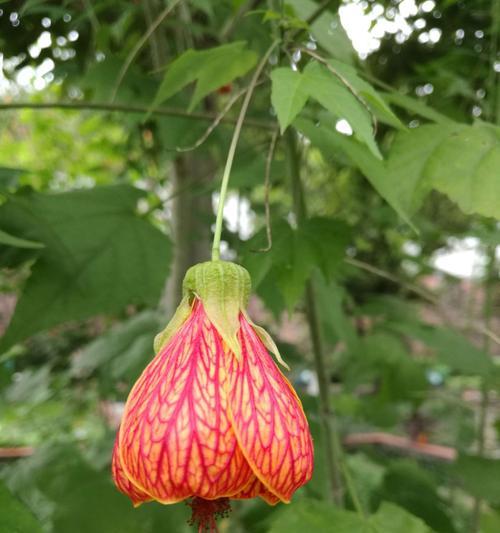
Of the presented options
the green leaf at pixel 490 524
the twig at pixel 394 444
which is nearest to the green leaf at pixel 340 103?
the green leaf at pixel 490 524

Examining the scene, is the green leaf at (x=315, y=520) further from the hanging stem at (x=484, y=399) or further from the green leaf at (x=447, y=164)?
the hanging stem at (x=484, y=399)

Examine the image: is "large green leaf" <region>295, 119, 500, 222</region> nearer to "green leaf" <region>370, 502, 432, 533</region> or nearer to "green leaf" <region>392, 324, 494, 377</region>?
"green leaf" <region>370, 502, 432, 533</region>

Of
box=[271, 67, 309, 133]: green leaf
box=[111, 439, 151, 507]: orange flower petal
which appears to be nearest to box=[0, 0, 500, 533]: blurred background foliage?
box=[271, 67, 309, 133]: green leaf

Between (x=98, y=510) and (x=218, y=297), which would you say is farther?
(x=98, y=510)

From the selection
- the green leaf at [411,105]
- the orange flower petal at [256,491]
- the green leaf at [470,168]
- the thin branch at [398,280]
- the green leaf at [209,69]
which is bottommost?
the orange flower petal at [256,491]

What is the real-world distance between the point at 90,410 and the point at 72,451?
1509 mm

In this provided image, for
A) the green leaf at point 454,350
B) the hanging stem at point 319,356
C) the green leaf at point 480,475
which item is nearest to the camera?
the hanging stem at point 319,356

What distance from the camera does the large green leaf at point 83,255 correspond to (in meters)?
0.81

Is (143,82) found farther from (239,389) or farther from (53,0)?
(239,389)

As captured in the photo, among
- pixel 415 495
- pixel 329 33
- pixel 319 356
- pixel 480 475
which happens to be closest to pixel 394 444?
pixel 415 495

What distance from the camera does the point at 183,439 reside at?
462mm

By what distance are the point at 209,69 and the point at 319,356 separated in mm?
431

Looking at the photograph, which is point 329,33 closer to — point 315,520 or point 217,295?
point 217,295

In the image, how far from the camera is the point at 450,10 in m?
1.40
